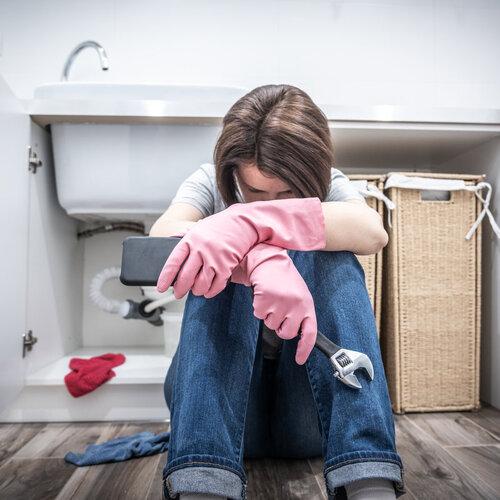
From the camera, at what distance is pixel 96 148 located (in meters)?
1.02

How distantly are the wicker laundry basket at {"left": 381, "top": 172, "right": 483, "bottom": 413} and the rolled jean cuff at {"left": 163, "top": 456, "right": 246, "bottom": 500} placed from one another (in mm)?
704

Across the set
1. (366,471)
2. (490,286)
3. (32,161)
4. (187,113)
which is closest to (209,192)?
(187,113)

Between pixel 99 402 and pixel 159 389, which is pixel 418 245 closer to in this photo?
pixel 159 389

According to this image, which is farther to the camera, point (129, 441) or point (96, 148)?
point (96, 148)

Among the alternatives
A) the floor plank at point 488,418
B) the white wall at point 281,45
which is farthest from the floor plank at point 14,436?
the white wall at point 281,45

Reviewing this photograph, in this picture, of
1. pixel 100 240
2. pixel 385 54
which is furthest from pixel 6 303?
pixel 385 54

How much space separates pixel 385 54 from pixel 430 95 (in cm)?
24

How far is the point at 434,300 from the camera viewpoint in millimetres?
1003

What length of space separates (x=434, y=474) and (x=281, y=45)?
144 cm

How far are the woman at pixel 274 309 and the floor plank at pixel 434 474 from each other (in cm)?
24

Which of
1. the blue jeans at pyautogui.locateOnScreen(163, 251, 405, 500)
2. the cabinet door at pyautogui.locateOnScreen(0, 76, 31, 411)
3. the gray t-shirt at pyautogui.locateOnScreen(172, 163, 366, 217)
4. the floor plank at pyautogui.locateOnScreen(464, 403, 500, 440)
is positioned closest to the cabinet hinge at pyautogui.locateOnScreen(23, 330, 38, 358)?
the cabinet door at pyautogui.locateOnScreen(0, 76, 31, 411)

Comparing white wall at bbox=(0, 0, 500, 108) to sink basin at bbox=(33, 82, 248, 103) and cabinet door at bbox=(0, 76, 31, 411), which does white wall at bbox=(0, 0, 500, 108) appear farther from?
cabinet door at bbox=(0, 76, 31, 411)

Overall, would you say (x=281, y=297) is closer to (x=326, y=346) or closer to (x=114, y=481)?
(x=326, y=346)

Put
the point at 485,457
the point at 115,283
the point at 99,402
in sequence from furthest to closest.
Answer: the point at 115,283
the point at 99,402
the point at 485,457
